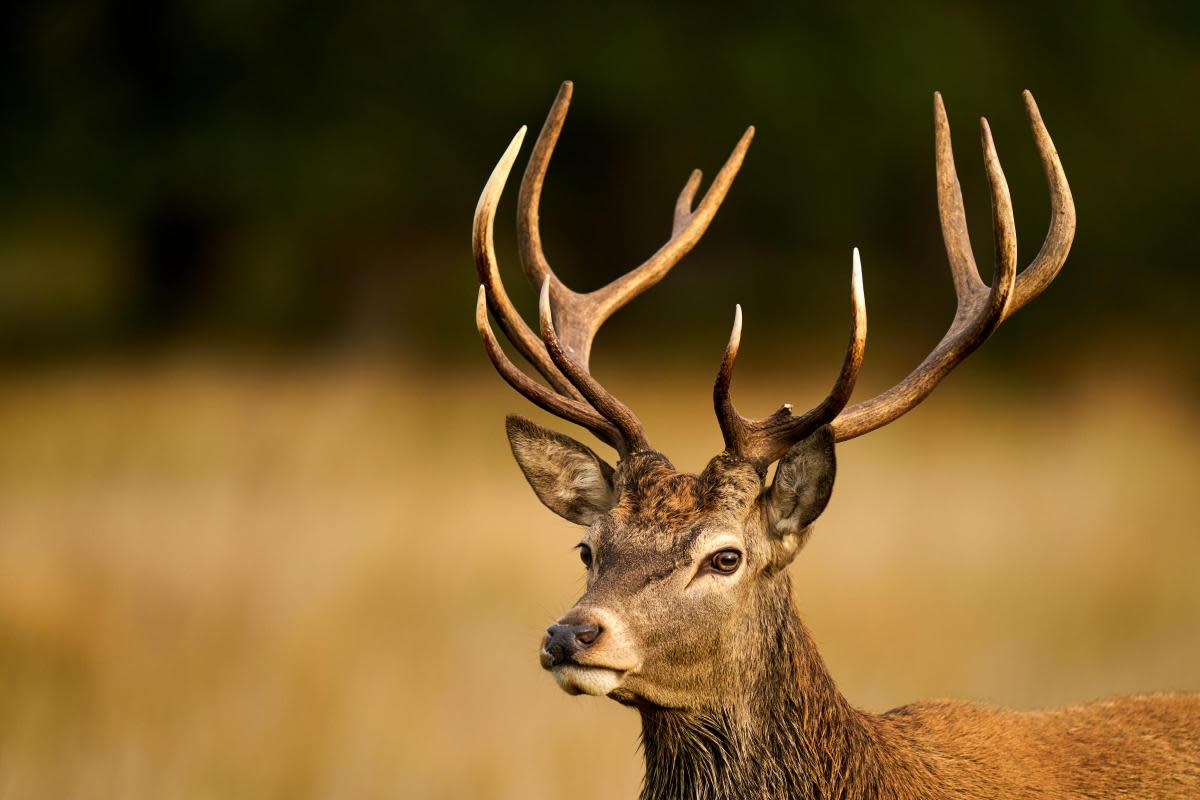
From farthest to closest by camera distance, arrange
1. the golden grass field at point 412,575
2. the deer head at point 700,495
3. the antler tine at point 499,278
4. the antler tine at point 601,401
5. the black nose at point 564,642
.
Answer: the golden grass field at point 412,575
the antler tine at point 499,278
the antler tine at point 601,401
the deer head at point 700,495
the black nose at point 564,642

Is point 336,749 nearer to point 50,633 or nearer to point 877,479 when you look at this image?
point 50,633

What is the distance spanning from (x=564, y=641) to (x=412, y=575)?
5813 millimetres

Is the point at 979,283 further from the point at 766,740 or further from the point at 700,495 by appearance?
the point at 766,740

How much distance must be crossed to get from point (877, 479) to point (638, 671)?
802 cm

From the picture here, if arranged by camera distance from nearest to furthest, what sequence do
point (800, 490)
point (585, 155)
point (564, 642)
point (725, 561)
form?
point (564, 642)
point (725, 561)
point (800, 490)
point (585, 155)

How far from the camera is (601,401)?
4.76 m

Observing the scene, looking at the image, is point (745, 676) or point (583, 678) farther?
point (745, 676)

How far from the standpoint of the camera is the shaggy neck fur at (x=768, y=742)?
4496 mm

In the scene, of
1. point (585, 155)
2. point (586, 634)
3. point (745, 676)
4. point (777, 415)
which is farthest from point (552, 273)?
point (585, 155)

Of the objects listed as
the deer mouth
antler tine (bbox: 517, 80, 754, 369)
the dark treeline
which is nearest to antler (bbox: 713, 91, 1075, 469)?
the deer mouth

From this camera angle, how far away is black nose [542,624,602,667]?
4102 mm

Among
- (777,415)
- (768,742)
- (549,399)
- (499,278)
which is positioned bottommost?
(768,742)

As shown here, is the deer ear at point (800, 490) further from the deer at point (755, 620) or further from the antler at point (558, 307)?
the antler at point (558, 307)

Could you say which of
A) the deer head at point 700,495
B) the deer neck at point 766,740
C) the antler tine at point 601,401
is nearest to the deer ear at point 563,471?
the deer head at point 700,495
